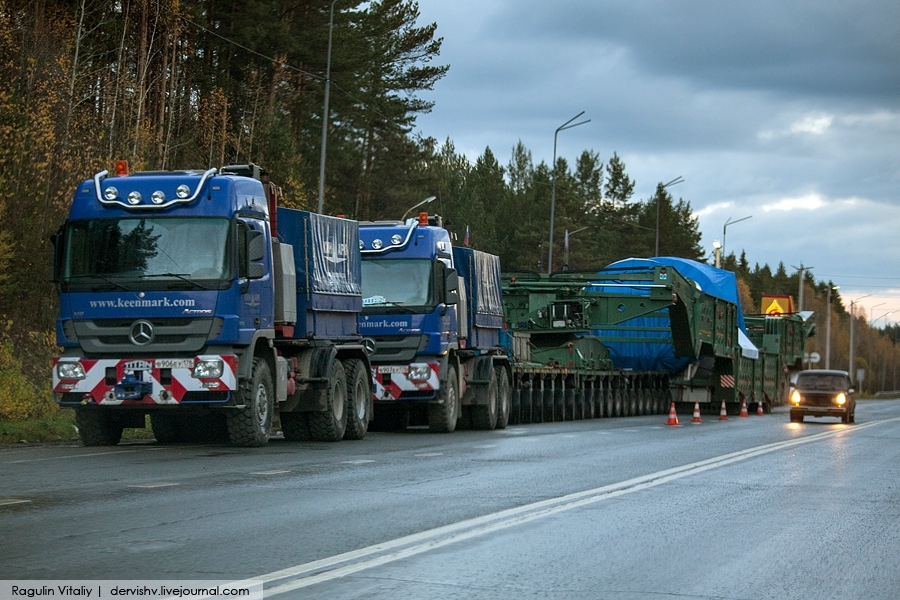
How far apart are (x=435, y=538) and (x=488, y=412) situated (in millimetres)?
16535

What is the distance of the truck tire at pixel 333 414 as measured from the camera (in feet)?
65.2

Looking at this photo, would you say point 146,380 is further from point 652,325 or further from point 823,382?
point 652,325

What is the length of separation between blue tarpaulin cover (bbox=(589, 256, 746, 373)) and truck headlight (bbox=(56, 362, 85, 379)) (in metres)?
23.2

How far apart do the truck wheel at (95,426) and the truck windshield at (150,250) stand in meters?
1.93

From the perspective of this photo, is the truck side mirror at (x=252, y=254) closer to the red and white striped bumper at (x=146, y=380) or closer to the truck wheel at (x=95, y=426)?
the red and white striped bumper at (x=146, y=380)

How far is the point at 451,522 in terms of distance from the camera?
10.3m

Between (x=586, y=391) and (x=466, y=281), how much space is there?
11.4 meters

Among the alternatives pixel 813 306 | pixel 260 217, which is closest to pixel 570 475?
pixel 260 217

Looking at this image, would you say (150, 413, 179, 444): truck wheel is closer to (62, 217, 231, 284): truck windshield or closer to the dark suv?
(62, 217, 231, 284): truck windshield

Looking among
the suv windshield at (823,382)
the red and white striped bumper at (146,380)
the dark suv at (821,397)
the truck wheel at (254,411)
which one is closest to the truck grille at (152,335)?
the red and white striped bumper at (146,380)

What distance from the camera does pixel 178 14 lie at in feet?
128

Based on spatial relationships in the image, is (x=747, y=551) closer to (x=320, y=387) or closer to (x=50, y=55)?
(x=320, y=387)

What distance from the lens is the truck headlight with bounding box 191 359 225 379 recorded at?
16.7 metres

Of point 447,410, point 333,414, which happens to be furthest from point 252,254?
point 447,410
